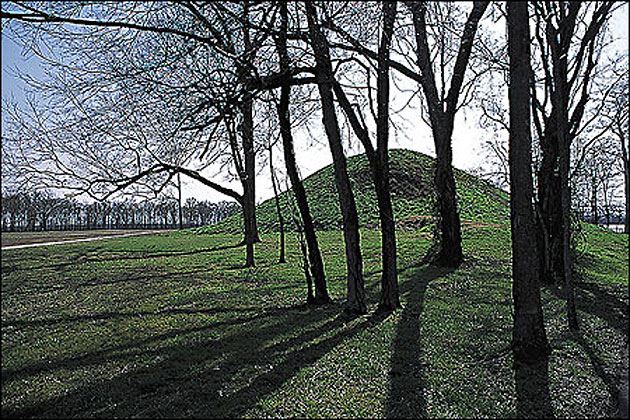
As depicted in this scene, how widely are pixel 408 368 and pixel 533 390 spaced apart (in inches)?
53.5

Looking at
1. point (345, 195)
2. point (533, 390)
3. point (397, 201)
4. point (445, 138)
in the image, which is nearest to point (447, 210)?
point (445, 138)

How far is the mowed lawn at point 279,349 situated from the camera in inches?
175

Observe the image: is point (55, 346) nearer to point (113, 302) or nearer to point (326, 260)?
A: point (113, 302)

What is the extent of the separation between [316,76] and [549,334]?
532cm

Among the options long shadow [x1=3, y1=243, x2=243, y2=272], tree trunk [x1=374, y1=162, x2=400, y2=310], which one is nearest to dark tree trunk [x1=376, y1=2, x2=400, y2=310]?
tree trunk [x1=374, y1=162, x2=400, y2=310]

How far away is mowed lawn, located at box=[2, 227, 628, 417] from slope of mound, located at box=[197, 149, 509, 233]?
1556 centimetres

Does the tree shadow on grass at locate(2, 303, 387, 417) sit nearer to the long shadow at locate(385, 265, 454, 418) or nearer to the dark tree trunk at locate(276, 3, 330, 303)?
the long shadow at locate(385, 265, 454, 418)

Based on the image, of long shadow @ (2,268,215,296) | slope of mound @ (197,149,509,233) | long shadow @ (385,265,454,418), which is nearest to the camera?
long shadow @ (385,265,454,418)

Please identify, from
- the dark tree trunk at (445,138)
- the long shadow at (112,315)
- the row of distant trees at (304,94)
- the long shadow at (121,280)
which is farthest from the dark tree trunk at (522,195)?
the long shadow at (121,280)

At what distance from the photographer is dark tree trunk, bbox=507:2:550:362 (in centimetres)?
559

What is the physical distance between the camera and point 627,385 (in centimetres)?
375

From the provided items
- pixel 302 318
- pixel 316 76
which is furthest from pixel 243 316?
pixel 316 76

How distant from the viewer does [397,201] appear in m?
30.3

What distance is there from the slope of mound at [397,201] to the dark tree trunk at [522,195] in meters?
19.1
